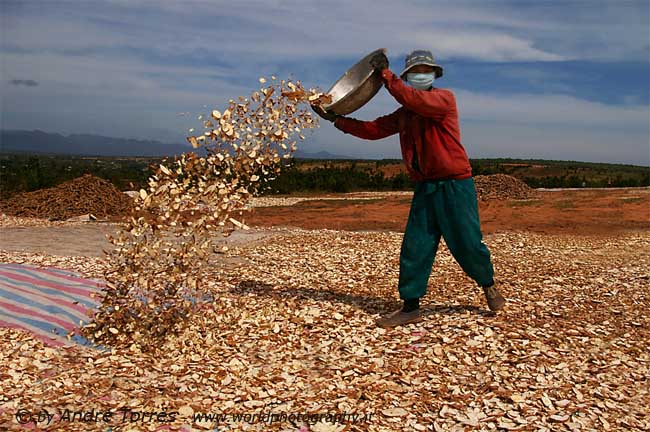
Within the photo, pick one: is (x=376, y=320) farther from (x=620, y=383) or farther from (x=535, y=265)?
(x=535, y=265)

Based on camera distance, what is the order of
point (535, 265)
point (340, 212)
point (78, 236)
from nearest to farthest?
point (535, 265)
point (78, 236)
point (340, 212)

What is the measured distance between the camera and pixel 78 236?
10734 mm

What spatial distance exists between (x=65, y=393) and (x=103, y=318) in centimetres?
97

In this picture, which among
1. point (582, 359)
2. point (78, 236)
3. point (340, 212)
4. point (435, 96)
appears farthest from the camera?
point (340, 212)

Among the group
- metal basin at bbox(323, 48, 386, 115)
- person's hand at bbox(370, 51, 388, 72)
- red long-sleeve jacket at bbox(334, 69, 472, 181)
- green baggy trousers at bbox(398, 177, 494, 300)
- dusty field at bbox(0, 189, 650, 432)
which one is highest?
person's hand at bbox(370, 51, 388, 72)

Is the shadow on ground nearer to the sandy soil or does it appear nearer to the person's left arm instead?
the person's left arm

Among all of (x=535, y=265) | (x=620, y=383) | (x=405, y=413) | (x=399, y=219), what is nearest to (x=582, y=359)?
(x=620, y=383)

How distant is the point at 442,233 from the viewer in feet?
16.0

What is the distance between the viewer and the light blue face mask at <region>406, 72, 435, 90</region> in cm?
468

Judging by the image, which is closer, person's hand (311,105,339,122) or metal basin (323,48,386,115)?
metal basin (323,48,386,115)

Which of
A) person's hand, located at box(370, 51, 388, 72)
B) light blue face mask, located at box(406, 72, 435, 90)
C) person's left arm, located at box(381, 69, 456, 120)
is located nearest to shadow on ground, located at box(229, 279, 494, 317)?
person's left arm, located at box(381, 69, 456, 120)

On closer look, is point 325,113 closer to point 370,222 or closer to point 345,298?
point 345,298

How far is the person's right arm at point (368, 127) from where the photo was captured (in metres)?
5.09

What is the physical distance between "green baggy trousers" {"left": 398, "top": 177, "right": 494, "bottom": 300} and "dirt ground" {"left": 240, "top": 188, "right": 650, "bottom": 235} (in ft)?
23.6
